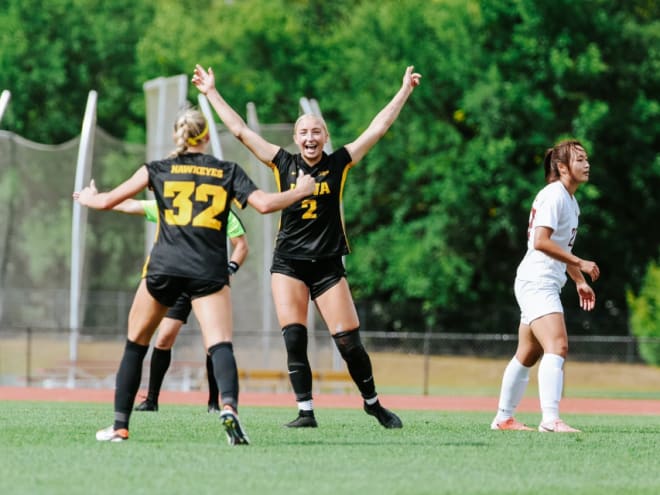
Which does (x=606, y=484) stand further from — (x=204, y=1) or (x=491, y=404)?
(x=204, y=1)

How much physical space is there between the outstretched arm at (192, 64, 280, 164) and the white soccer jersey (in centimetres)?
199

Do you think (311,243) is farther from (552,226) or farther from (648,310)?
(648,310)

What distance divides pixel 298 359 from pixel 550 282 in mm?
1949

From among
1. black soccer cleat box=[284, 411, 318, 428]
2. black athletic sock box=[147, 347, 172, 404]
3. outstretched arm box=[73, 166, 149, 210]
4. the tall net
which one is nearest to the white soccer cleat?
black soccer cleat box=[284, 411, 318, 428]

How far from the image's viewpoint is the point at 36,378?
22.5 metres

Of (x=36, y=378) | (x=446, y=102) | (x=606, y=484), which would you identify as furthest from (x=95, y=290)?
(x=606, y=484)

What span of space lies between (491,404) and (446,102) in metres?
21.5

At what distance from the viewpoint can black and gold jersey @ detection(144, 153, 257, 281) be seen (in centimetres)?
735

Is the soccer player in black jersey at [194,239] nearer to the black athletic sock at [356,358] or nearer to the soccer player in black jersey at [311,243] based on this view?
the soccer player in black jersey at [311,243]

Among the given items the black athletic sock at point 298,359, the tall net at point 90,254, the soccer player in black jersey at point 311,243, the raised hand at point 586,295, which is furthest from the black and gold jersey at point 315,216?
the tall net at point 90,254

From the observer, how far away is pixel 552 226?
8.91m

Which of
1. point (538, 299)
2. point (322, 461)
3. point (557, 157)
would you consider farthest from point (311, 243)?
point (322, 461)

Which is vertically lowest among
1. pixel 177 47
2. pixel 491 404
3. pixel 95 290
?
pixel 491 404

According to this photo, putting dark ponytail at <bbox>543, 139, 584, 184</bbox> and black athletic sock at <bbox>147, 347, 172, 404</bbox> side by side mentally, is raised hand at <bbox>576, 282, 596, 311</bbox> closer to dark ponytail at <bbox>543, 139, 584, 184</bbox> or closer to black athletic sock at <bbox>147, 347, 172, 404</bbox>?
dark ponytail at <bbox>543, 139, 584, 184</bbox>
